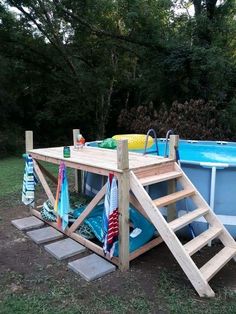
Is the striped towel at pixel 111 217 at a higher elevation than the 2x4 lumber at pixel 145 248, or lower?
higher

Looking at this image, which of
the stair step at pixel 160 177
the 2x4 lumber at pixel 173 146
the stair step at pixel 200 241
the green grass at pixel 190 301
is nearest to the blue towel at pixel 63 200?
the stair step at pixel 160 177

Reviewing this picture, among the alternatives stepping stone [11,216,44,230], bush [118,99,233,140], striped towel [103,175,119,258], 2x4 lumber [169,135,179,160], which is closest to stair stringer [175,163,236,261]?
2x4 lumber [169,135,179,160]

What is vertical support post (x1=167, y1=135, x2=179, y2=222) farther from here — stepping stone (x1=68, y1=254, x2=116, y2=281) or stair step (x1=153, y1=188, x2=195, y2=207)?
stepping stone (x1=68, y1=254, x2=116, y2=281)

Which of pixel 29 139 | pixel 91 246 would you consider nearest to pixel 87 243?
pixel 91 246

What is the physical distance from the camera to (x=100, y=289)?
2592 millimetres

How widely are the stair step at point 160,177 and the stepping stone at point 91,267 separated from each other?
0.86 meters

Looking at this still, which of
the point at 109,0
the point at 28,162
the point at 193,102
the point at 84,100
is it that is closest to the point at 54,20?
the point at 109,0

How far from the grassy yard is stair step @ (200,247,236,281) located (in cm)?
15

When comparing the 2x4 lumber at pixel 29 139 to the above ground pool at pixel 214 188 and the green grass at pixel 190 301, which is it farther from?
the green grass at pixel 190 301

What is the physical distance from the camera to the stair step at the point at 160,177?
2.95 metres

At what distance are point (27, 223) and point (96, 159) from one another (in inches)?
52.4

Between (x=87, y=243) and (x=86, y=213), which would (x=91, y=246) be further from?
(x=86, y=213)

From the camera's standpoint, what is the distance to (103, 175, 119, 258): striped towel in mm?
2857

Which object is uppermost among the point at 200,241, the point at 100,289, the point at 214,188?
the point at 214,188
